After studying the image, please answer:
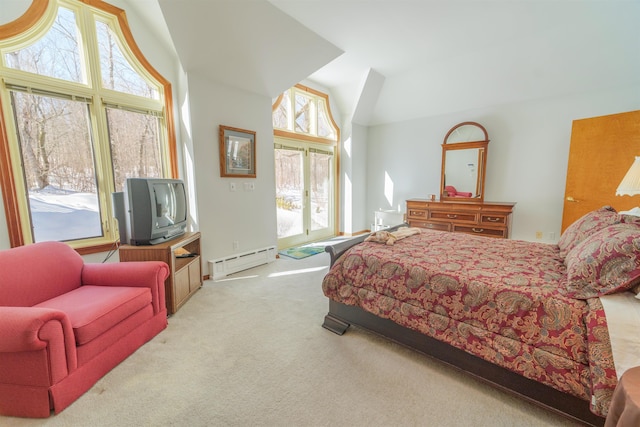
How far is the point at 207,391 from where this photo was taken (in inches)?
60.9

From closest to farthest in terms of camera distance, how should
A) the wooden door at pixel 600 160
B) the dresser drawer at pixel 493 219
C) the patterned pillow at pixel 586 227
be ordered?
the patterned pillow at pixel 586 227 < the wooden door at pixel 600 160 < the dresser drawer at pixel 493 219

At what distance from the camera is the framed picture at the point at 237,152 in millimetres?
3291

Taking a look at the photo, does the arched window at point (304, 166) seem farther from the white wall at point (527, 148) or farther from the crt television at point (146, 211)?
the crt television at point (146, 211)

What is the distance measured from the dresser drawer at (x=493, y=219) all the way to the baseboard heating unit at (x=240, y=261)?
130 inches

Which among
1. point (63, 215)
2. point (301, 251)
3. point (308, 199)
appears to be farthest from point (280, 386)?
point (308, 199)

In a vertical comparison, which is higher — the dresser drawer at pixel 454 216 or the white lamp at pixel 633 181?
the white lamp at pixel 633 181

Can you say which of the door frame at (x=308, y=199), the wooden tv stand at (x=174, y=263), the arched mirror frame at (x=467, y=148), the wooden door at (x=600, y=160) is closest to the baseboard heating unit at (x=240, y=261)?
the wooden tv stand at (x=174, y=263)

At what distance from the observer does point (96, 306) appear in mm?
1629

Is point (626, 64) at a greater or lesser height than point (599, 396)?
greater

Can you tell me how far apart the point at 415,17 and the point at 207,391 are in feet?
13.0

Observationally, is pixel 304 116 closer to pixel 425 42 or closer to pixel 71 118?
pixel 425 42

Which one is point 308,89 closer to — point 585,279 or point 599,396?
point 585,279

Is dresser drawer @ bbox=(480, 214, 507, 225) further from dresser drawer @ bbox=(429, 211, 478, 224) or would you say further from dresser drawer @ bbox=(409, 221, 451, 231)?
dresser drawer @ bbox=(409, 221, 451, 231)

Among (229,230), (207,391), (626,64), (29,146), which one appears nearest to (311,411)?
(207,391)
